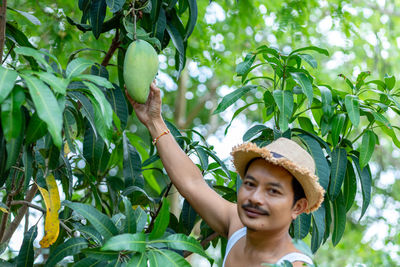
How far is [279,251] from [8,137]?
2.93 feet

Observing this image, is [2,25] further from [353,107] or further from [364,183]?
[364,183]

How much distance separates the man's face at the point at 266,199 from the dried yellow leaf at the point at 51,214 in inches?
24.0

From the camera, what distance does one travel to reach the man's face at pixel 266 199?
1665 mm

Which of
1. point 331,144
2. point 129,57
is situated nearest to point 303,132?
point 331,144

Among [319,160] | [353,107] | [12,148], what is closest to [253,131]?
[319,160]

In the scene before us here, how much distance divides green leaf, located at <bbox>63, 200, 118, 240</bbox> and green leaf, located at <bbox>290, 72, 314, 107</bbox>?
0.85 metres

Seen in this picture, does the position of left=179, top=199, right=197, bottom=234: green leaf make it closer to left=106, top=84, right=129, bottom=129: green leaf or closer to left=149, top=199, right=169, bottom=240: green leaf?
left=106, top=84, right=129, bottom=129: green leaf

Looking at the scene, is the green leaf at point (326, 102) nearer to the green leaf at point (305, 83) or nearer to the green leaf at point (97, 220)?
the green leaf at point (305, 83)

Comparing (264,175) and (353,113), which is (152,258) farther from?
(353,113)

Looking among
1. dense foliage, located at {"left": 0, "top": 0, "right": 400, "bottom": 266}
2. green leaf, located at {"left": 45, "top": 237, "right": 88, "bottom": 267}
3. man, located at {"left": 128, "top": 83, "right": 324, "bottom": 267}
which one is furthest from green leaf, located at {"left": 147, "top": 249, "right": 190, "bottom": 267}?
green leaf, located at {"left": 45, "top": 237, "right": 88, "bottom": 267}

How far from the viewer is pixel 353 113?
2080 mm

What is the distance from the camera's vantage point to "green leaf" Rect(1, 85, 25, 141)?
132cm

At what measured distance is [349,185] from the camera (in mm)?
2275

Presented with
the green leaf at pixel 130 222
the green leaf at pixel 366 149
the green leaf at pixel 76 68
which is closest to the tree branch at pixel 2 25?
the green leaf at pixel 76 68
